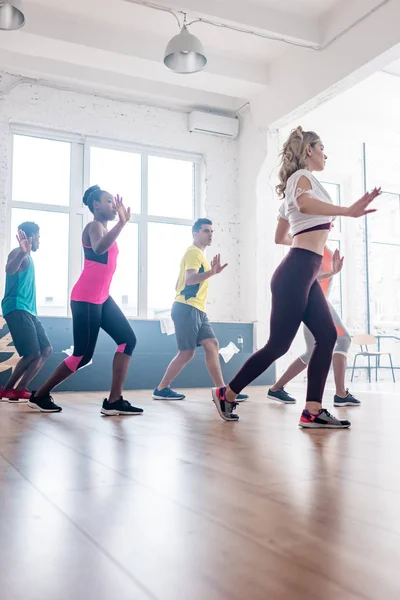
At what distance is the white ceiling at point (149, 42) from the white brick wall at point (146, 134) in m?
0.19

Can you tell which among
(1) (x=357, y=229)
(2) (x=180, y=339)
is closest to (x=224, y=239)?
(1) (x=357, y=229)

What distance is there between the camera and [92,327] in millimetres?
3191

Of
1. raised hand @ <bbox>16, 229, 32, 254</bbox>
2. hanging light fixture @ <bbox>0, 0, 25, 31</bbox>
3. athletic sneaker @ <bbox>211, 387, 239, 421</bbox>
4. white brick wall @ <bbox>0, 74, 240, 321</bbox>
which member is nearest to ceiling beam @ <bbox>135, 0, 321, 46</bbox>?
hanging light fixture @ <bbox>0, 0, 25, 31</bbox>

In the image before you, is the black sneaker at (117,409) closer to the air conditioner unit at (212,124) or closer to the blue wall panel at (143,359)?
the blue wall panel at (143,359)

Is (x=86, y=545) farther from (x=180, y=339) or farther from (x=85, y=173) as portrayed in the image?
(x=85, y=173)

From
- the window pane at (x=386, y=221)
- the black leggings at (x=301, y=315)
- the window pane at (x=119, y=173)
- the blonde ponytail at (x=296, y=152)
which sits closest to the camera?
the black leggings at (x=301, y=315)

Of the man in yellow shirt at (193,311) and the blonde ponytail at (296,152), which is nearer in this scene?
the blonde ponytail at (296,152)

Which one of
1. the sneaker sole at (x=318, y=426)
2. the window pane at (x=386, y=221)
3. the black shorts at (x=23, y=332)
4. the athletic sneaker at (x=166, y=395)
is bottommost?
the athletic sneaker at (x=166, y=395)

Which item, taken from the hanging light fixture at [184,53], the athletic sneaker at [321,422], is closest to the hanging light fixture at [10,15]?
the hanging light fixture at [184,53]

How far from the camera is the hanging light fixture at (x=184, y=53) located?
4.75 meters

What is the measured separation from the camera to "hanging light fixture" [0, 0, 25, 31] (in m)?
4.35

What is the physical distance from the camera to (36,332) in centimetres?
432

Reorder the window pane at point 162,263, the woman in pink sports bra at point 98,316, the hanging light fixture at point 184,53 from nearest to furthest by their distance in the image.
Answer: the woman in pink sports bra at point 98,316 → the hanging light fixture at point 184,53 → the window pane at point 162,263

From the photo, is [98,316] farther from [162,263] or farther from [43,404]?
[162,263]
